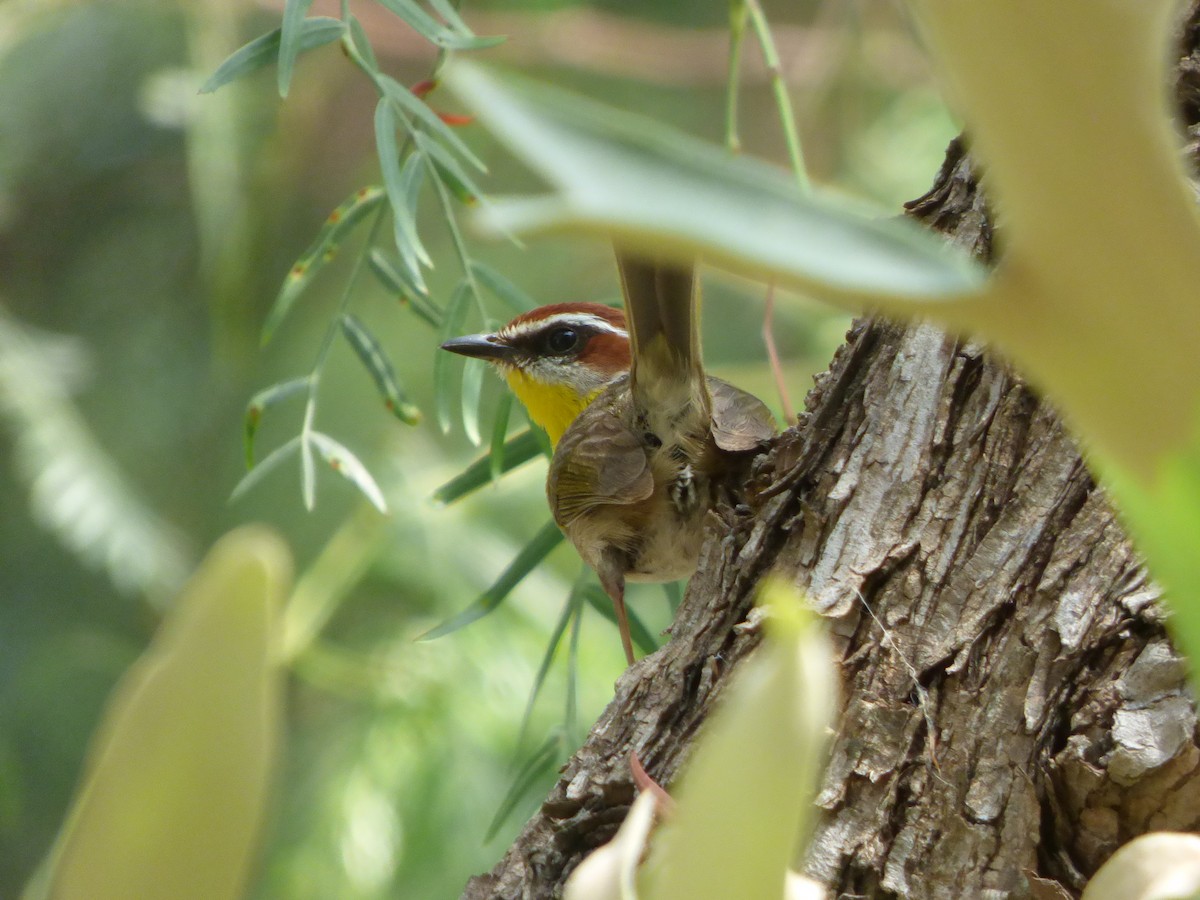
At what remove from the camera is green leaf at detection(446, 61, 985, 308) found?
357 millimetres

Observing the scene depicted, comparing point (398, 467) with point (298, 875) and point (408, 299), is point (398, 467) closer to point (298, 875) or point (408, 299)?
point (298, 875)

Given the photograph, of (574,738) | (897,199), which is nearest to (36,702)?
(574,738)

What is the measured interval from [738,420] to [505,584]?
0.52 meters

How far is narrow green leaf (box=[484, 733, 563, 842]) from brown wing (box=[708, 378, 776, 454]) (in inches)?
24.8

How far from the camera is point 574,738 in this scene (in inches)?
80.2

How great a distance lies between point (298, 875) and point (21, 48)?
11.0 feet

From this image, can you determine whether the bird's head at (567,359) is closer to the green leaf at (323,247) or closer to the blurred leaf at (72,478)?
the green leaf at (323,247)

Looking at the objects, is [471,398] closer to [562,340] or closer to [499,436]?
[499,436]

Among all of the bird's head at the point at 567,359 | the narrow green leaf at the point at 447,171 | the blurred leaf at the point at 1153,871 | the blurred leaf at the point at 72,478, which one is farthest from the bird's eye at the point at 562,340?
the blurred leaf at the point at 1153,871

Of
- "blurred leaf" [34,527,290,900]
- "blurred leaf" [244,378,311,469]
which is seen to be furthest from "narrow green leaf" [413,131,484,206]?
"blurred leaf" [34,527,290,900]

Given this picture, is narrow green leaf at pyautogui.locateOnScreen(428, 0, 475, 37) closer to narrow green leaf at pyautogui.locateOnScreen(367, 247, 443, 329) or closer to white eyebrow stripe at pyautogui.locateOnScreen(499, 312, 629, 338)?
narrow green leaf at pyautogui.locateOnScreen(367, 247, 443, 329)

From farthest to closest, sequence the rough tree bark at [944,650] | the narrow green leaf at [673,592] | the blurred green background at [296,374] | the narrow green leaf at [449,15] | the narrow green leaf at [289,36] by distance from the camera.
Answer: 1. the blurred green background at [296,374]
2. the narrow green leaf at [673,592]
3. the narrow green leaf at [449,15]
4. the narrow green leaf at [289,36]
5. the rough tree bark at [944,650]

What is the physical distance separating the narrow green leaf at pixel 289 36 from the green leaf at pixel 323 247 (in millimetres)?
391

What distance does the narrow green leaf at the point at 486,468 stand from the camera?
2.14 m
